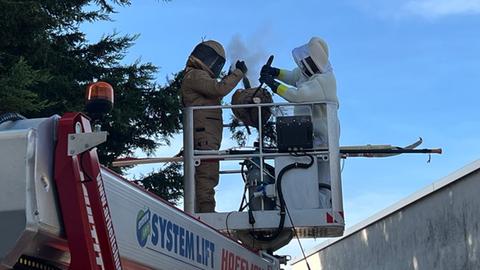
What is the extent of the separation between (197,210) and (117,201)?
2.78 metres

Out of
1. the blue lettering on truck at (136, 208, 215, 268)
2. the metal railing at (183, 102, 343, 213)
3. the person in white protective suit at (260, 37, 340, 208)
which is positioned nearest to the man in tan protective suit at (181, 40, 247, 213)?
the metal railing at (183, 102, 343, 213)

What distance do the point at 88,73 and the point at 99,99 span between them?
295 inches

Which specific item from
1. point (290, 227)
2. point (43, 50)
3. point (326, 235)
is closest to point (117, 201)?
point (290, 227)

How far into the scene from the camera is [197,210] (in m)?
5.64

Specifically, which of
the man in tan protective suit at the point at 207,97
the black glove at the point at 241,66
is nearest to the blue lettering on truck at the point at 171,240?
the man in tan protective suit at the point at 207,97

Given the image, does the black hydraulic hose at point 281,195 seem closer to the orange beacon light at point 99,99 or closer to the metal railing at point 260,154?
the metal railing at point 260,154

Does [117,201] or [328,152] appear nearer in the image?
[117,201]

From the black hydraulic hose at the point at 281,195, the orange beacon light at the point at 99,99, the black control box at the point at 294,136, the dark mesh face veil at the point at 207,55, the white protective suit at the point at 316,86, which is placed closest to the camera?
the orange beacon light at the point at 99,99

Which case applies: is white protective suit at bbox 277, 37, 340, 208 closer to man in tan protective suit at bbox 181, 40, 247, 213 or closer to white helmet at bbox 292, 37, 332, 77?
white helmet at bbox 292, 37, 332, 77

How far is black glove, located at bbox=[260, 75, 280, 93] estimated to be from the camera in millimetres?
6023

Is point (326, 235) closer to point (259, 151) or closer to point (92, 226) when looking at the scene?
point (259, 151)

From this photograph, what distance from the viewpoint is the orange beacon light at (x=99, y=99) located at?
2.55 metres

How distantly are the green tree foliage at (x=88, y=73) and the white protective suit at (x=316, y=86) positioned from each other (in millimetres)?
2452

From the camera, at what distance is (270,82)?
6.14 metres
